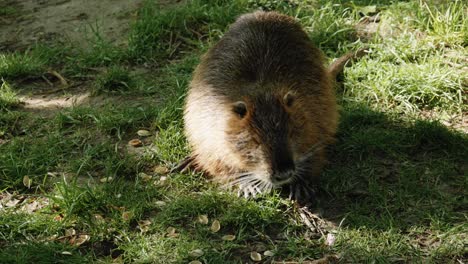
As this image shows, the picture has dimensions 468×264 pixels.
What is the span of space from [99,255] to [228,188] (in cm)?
76

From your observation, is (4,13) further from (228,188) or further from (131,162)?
(228,188)

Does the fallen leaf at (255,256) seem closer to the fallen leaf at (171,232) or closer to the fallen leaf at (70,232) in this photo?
the fallen leaf at (171,232)

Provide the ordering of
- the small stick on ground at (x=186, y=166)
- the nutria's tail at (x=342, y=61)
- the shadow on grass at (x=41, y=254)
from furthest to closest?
the nutria's tail at (x=342, y=61) → the small stick on ground at (x=186, y=166) → the shadow on grass at (x=41, y=254)

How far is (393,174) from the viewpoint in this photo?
340 cm

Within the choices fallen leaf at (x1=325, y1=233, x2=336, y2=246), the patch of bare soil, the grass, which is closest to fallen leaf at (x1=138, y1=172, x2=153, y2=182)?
the grass

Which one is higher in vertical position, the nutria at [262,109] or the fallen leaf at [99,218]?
the nutria at [262,109]

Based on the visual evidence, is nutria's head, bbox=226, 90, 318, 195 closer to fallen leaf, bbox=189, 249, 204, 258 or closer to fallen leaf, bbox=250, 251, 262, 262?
fallen leaf, bbox=250, 251, 262, 262

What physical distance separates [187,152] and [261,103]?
2.24ft

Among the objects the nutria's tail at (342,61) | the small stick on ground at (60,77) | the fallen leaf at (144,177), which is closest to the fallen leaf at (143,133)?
the fallen leaf at (144,177)

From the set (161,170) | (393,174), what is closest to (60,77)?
(161,170)

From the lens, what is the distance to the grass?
9.77ft

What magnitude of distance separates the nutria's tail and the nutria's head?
2.66 ft

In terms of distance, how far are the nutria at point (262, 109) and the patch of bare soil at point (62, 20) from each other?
1389 millimetres

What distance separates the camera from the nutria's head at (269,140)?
3.06 m
